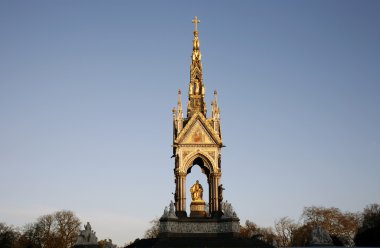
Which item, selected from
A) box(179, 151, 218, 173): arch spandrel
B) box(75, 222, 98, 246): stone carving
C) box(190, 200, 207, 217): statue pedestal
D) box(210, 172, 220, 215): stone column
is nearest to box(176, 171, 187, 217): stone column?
box(179, 151, 218, 173): arch spandrel

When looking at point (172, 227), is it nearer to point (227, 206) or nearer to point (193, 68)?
point (227, 206)

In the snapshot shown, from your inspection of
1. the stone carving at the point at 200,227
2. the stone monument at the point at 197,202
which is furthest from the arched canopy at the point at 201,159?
the stone carving at the point at 200,227

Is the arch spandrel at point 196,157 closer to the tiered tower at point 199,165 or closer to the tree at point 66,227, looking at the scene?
the tiered tower at point 199,165

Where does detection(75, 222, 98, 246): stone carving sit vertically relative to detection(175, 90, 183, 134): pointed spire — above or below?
below

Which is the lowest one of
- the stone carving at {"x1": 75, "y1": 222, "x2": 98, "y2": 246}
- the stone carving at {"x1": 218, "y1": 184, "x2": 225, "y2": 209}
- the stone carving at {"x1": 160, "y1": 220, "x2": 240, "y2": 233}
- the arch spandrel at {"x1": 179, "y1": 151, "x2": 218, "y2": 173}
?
the stone carving at {"x1": 75, "y1": 222, "x2": 98, "y2": 246}

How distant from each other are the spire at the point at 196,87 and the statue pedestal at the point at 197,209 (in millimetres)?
5781

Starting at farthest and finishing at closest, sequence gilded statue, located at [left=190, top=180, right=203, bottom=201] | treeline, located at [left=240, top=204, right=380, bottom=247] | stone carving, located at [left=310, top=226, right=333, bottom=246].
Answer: treeline, located at [left=240, top=204, right=380, bottom=247], gilded statue, located at [left=190, top=180, right=203, bottom=201], stone carving, located at [left=310, top=226, right=333, bottom=246]

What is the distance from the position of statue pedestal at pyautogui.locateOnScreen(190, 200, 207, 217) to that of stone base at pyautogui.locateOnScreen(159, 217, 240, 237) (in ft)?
6.29

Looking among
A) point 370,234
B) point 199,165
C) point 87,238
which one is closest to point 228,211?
point 199,165

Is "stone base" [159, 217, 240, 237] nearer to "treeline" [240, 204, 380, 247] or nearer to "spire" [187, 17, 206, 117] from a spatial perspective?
"spire" [187, 17, 206, 117]

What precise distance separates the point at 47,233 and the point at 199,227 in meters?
40.5

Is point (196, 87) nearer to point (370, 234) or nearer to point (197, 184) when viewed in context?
point (197, 184)

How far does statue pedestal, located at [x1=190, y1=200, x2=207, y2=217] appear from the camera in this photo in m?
29.6

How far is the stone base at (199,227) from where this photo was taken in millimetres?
26734
